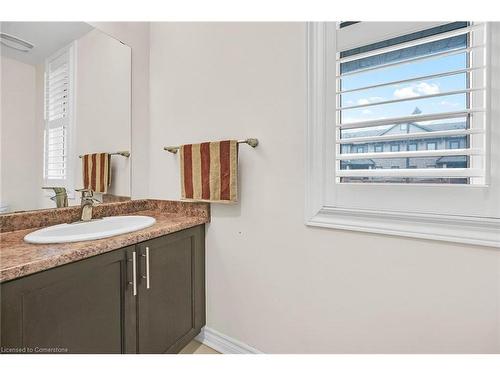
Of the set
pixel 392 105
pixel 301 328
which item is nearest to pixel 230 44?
pixel 392 105

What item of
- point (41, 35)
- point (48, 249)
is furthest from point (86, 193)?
point (41, 35)

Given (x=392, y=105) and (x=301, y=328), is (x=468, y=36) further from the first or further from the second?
(x=301, y=328)

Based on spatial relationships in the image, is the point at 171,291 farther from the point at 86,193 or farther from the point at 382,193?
the point at 382,193

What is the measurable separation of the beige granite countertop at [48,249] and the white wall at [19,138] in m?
0.17

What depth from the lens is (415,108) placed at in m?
0.95

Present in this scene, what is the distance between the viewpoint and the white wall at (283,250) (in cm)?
91

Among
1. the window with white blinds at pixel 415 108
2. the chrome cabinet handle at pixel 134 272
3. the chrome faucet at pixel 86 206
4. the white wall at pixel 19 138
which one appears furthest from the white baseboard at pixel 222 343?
the white wall at pixel 19 138

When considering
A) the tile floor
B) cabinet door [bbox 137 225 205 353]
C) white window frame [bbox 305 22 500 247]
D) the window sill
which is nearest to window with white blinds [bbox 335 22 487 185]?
white window frame [bbox 305 22 500 247]

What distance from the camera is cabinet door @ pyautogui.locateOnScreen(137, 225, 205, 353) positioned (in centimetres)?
111

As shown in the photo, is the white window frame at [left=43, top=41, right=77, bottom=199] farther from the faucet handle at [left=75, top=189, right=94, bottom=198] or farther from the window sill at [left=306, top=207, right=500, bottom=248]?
the window sill at [left=306, top=207, right=500, bottom=248]

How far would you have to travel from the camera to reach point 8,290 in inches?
27.2

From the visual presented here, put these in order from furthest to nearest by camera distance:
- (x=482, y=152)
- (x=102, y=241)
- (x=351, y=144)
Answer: (x=351, y=144), (x=102, y=241), (x=482, y=152)

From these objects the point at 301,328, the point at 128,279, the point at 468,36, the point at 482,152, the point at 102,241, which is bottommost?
the point at 301,328

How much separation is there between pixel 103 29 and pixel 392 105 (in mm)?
1624
